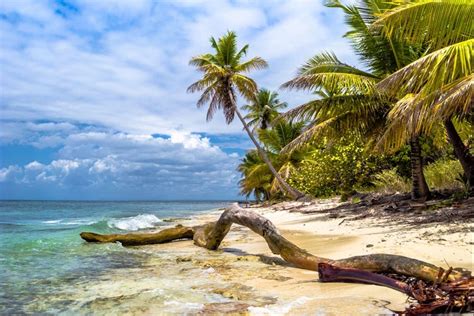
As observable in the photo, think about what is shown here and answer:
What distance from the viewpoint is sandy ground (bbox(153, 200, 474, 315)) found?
449cm

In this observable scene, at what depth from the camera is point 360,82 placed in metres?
13.1

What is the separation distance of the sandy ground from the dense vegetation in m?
2.25

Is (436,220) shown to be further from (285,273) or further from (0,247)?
(0,247)

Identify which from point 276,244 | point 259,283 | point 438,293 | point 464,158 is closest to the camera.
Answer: point 438,293

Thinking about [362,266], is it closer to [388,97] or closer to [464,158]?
[464,158]

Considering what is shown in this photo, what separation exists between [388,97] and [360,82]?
106cm

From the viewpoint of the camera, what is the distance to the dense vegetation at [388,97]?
7.82m

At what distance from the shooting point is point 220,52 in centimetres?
2652

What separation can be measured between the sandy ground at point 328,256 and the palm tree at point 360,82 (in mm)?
4069

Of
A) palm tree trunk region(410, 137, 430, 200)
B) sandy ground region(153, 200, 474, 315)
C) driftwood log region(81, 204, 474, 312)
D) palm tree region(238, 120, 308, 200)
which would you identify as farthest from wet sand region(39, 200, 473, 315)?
palm tree region(238, 120, 308, 200)

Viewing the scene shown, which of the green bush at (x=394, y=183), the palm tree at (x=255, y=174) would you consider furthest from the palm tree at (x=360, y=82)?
the palm tree at (x=255, y=174)

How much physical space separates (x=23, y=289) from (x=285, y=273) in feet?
14.1

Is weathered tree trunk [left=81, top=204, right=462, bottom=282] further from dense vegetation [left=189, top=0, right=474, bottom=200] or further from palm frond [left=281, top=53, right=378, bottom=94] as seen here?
palm frond [left=281, top=53, right=378, bottom=94]

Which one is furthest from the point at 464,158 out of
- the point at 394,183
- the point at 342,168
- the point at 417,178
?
the point at 342,168
